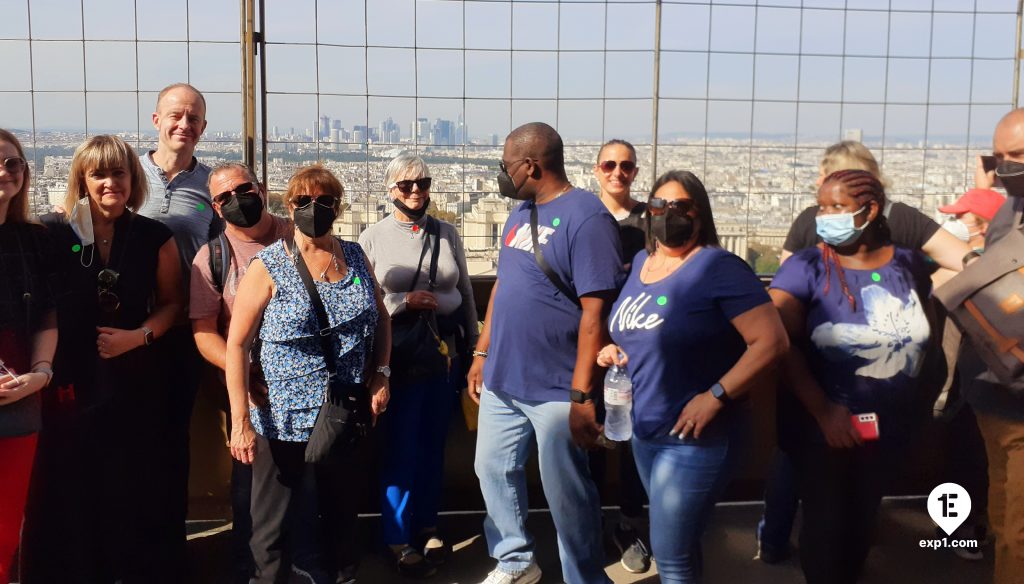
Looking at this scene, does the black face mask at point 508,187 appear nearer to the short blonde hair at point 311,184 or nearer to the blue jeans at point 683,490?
the short blonde hair at point 311,184

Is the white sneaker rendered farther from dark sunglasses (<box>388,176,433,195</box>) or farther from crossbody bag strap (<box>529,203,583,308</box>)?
dark sunglasses (<box>388,176,433,195</box>)

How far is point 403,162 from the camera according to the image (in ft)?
13.4

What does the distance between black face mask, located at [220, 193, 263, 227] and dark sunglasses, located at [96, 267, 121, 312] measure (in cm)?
44

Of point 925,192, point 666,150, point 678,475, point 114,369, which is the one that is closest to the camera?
point 678,475

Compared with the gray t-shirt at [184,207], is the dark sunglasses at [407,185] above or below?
above

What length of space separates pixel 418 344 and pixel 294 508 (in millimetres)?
940

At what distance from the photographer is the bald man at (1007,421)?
10.4ft

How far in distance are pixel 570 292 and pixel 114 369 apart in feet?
5.42

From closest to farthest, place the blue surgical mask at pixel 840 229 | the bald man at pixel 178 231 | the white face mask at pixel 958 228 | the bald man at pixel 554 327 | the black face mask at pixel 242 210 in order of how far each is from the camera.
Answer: the blue surgical mask at pixel 840 229
the bald man at pixel 554 327
the black face mask at pixel 242 210
the bald man at pixel 178 231
the white face mask at pixel 958 228

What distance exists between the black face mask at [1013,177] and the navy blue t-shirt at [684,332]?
977 millimetres

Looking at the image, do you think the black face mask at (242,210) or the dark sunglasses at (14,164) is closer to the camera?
the dark sunglasses at (14,164)

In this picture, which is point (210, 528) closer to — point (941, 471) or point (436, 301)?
point (436, 301)

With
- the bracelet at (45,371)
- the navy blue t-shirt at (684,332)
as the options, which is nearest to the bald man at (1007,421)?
the navy blue t-shirt at (684,332)

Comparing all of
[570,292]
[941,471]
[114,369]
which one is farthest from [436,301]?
[941,471]
